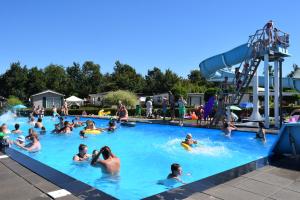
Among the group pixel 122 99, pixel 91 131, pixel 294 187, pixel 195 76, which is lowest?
pixel 294 187

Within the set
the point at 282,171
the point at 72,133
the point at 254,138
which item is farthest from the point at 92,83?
the point at 282,171

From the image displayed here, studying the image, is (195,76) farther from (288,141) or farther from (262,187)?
(262,187)

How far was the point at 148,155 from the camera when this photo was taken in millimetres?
10812

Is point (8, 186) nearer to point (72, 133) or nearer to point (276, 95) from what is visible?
Result: point (72, 133)

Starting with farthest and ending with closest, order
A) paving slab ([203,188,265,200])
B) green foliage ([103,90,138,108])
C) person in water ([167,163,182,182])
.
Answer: green foliage ([103,90,138,108])
person in water ([167,163,182,182])
paving slab ([203,188,265,200])

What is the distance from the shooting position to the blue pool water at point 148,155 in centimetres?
730

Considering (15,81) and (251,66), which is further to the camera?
(15,81)

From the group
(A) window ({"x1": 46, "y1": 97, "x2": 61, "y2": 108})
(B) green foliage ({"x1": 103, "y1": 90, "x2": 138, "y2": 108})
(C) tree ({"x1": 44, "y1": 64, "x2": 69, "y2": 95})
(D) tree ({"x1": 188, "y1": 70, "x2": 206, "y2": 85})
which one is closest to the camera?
(B) green foliage ({"x1": 103, "y1": 90, "x2": 138, "y2": 108})

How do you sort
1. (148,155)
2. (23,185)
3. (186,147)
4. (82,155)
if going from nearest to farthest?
(23,185), (82,155), (148,155), (186,147)

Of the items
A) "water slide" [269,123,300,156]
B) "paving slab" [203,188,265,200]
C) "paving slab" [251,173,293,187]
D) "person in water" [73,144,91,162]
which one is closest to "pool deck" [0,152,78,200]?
"paving slab" [203,188,265,200]

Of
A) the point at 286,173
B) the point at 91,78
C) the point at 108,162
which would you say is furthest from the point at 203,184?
the point at 91,78

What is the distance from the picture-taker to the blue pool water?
730 cm

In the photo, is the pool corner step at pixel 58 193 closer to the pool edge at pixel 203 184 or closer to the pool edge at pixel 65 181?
the pool edge at pixel 65 181

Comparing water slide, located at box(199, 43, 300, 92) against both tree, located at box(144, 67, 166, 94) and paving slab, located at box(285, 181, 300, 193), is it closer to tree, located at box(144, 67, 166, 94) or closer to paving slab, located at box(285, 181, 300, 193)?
paving slab, located at box(285, 181, 300, 193)
